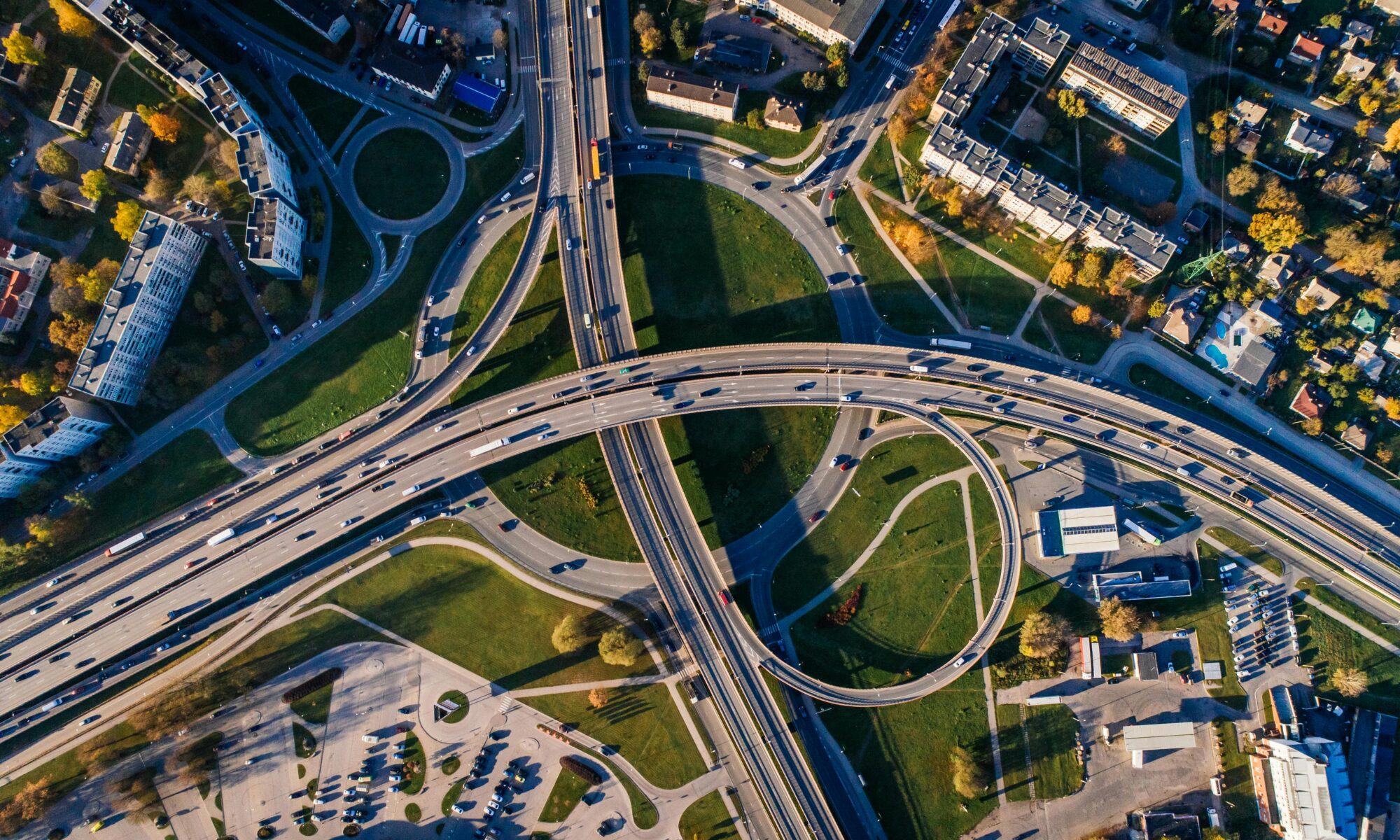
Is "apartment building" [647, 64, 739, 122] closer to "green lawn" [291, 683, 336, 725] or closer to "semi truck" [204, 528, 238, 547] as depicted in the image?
"semi truck" [204, 528, 238, 547]

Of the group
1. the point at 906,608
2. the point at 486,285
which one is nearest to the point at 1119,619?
the point at 906,608

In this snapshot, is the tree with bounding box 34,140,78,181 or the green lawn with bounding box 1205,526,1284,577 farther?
the green lawn with bounding box 1205,526,1284,577

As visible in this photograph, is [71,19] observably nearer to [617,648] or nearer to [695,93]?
[695,93]

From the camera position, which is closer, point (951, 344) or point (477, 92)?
point (951, 344)

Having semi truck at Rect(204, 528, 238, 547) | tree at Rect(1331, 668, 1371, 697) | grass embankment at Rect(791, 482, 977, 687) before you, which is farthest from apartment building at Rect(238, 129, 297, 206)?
tree at Rect(1331, 668, 1371, 697)

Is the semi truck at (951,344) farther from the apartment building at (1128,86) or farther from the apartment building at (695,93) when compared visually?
the apartment building at (695,93)

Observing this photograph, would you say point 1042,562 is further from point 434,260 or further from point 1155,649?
point 434,260

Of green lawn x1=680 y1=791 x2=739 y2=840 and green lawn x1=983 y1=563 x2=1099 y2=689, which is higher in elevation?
green lawn x1=983 y1=563 x2=1099 y2=689
